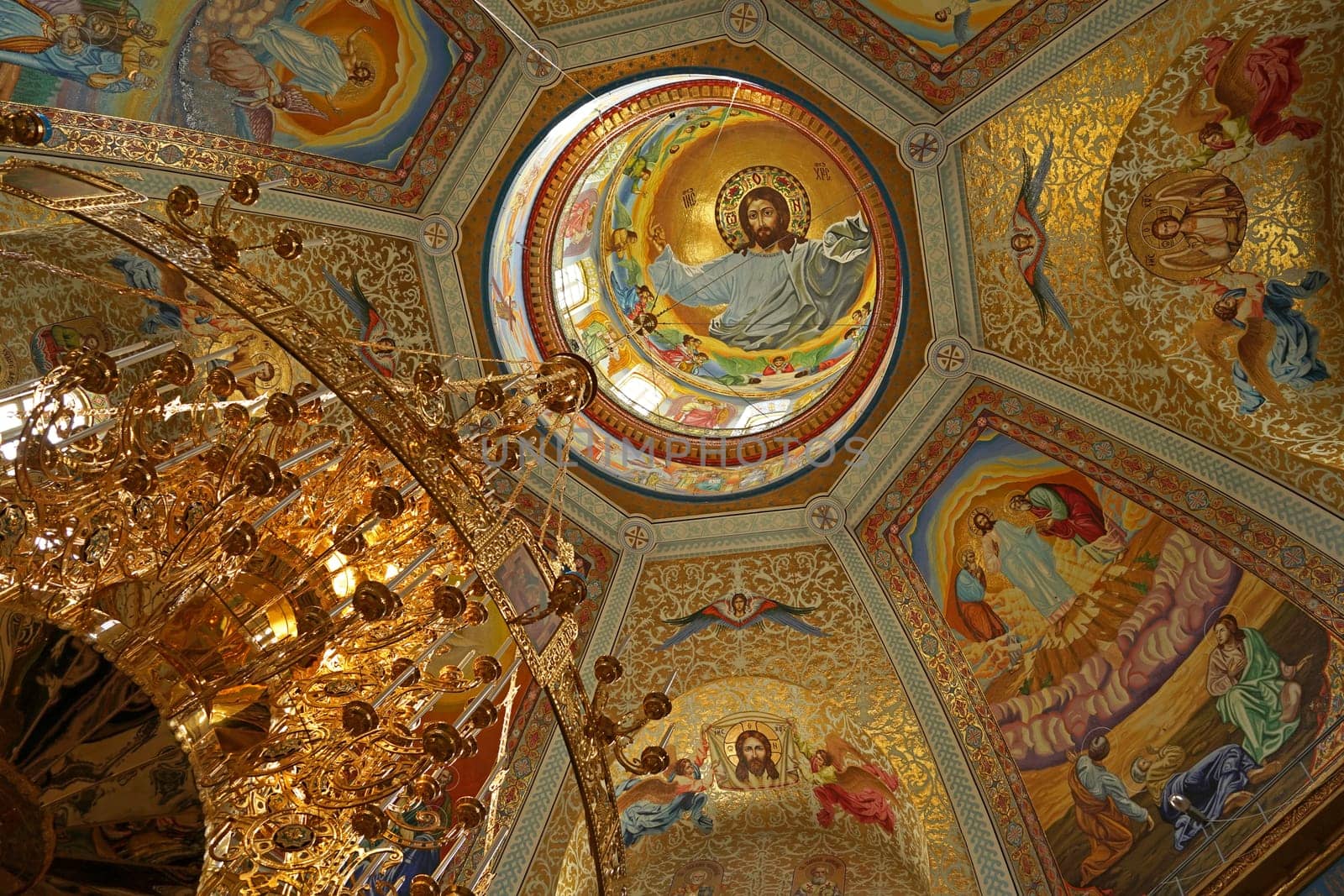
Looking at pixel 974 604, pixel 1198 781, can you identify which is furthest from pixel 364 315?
pixel 1198 781

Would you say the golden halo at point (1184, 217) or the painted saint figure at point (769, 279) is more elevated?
the painted saint figure at point (769, 279)

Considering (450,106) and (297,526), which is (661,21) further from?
(297,526)

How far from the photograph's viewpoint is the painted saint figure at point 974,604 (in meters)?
9.91

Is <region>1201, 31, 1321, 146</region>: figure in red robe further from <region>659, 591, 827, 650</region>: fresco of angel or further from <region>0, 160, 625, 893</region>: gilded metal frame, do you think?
<region>0, 160, 625, 893</region>: gilded metal frame

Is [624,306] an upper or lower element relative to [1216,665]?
upper

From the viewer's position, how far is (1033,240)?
29.8ft

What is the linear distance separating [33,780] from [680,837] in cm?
667

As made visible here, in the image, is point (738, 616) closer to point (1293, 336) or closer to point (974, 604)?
point (974, 604)

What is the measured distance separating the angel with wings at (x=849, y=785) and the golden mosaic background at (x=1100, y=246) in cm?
377

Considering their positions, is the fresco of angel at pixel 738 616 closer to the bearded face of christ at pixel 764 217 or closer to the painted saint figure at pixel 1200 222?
the bearded face of christ at pixel 764 217

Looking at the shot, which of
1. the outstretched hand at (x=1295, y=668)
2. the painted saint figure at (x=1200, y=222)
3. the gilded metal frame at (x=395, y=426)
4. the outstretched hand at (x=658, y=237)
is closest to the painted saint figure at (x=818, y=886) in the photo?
the outstretched hand at (x=1295, y=668)

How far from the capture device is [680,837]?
1065cm

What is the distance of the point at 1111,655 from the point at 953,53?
4789 mm

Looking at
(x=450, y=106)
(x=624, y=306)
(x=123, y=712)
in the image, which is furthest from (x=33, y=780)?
(x=624, y=306)
